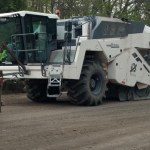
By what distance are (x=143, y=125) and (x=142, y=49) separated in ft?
21.2

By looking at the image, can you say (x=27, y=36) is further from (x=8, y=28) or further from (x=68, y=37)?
(x=68, y=37)

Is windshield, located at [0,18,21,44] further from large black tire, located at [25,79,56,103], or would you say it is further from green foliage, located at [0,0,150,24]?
green foliage, located at [0,0,150,24]

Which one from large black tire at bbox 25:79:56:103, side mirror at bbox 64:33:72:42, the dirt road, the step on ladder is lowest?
large black tire at bbox 25:79:56:103

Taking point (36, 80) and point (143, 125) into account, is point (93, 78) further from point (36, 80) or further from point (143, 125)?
point (143, 125)

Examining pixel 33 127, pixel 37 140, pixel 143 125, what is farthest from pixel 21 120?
pixel 143 125

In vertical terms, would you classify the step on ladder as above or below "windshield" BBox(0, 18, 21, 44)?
below

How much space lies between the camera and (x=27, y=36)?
13.1m

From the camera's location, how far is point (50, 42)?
13648 mm

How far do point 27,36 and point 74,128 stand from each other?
4.80 metres

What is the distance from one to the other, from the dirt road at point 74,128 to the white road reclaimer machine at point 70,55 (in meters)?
0.95

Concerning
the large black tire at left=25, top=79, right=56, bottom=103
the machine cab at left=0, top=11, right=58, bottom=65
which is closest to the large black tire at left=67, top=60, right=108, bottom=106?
the machine cab at left=0, top=11, right=58, bottom=65

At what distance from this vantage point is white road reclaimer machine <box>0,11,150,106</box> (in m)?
12.8

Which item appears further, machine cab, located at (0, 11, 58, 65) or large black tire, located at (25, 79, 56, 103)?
large black tire, located at (25, 79, 56, 103)

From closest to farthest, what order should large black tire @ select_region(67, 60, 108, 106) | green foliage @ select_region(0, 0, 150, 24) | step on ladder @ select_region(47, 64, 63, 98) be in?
1. step on ladder @ select_region(47, 64, 63, 98)
2. large black tire @ select_region(67, 60, 108, 106)
3. green foliage @ select_region(0, 0, 150, 24)
